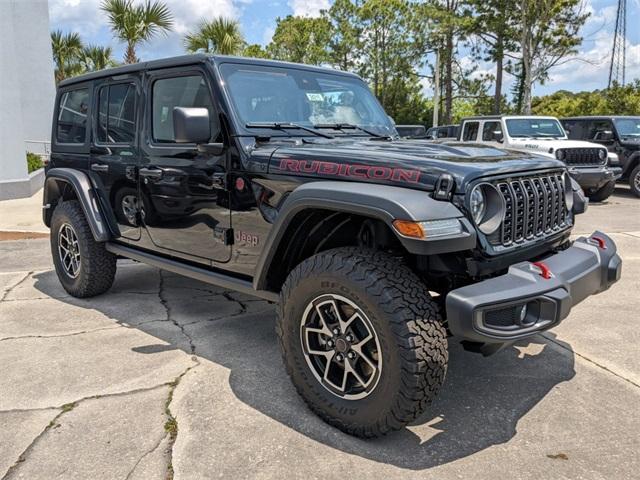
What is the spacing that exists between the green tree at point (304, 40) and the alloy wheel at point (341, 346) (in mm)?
24826

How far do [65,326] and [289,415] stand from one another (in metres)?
2.29

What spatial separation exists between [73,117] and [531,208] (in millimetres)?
4040

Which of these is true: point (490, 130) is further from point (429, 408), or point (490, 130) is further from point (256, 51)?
point (256, 51)

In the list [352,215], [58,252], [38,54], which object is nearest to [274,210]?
[352,215]

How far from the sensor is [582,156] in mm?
10703

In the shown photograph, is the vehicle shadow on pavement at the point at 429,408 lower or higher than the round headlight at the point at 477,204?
lower

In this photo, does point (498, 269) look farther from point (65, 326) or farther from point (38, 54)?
point (38, 54)

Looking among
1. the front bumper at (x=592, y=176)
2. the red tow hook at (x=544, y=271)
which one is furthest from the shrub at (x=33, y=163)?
the red tow hook at (x=544, y=271)

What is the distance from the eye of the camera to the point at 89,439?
8.96 feet

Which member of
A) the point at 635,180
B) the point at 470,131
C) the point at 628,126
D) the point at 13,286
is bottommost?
the point at 13,286

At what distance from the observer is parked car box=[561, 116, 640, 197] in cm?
1214

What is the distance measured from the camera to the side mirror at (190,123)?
311cm

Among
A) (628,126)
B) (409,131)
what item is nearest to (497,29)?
(628,126)

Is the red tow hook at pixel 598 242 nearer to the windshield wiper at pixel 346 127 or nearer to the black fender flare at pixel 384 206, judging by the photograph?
the black fender flare at pixel 384 206
